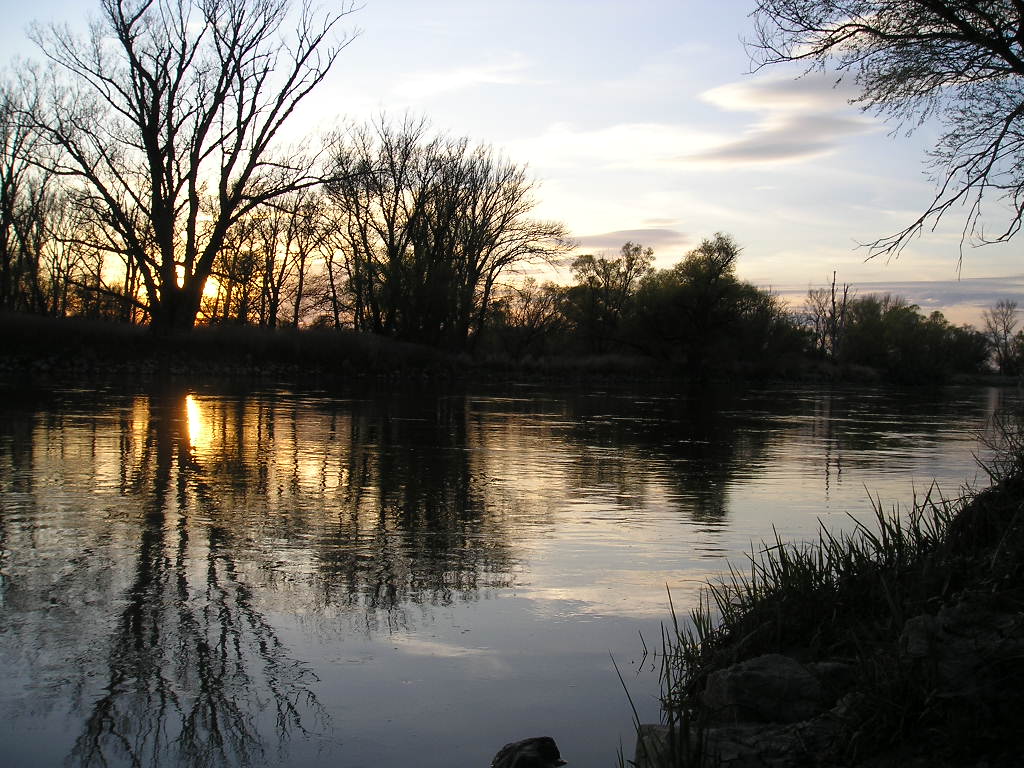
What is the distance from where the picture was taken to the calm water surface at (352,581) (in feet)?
15.0

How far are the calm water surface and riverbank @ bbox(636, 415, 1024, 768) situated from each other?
1.74 feet

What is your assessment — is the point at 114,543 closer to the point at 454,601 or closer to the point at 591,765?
the point at 454,601

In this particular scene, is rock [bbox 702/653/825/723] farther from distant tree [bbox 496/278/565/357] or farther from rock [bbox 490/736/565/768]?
distant tree [bbox 496/278/565/357]

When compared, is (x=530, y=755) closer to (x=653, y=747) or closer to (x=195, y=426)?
(x=653, y=747)

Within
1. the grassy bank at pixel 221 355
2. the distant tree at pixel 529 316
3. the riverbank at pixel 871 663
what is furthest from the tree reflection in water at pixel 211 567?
the distant tree at pixel 529 316

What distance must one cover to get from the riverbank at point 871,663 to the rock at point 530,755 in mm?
440

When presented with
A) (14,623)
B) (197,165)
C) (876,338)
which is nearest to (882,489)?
(14,623)

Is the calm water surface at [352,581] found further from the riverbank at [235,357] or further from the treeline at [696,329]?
the treeline at [696,329]

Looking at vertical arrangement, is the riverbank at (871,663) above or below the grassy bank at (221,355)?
below

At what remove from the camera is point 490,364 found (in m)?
55.0

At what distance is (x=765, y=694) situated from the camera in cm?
454

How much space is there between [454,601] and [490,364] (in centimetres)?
4843

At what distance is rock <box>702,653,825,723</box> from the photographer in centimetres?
445

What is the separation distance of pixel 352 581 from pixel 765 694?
11.4ft
